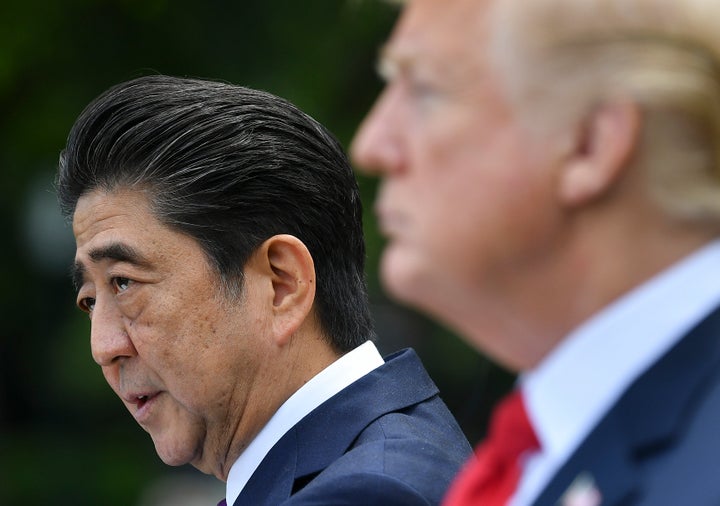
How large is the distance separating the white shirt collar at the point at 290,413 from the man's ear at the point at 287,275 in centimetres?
13

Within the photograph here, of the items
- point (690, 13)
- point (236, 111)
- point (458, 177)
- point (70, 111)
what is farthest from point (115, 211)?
point (70, 111)

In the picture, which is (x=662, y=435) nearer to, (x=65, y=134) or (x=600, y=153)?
(x=600, y=153)

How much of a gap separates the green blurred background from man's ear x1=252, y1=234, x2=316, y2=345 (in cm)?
457

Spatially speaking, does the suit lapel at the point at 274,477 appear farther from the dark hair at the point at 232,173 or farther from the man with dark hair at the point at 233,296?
the dark hair at the point at 232,173

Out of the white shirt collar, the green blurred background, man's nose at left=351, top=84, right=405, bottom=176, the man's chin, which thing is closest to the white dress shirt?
man's nose at left=351, top=84, right=405, bottom=176

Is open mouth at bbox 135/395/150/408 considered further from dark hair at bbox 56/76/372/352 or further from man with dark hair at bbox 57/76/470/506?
dark hair at bbox 56/76/372/352

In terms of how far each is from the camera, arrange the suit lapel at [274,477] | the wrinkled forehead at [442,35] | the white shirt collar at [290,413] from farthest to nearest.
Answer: the white shirt collar at [290,413], the suit lapel at [274,477], the wrinkled forehead at [442,35]

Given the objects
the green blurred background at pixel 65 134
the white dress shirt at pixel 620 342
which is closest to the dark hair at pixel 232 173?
the white dress shirt at pixel 620 342

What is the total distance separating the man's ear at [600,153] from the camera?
145cm

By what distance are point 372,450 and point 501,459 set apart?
1.09 m

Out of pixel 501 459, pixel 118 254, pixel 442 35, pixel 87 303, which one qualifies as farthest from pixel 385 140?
pixel 87 303

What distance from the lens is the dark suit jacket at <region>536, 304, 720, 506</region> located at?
1.43m

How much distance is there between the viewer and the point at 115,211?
304 centimetres

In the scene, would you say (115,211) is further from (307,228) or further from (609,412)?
(609,412)
